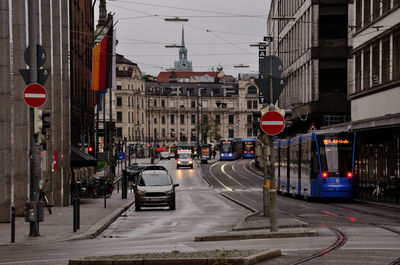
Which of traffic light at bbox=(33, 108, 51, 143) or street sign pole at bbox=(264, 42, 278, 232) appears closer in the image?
street sign pole at bbox=(264, 42, 278, 232)

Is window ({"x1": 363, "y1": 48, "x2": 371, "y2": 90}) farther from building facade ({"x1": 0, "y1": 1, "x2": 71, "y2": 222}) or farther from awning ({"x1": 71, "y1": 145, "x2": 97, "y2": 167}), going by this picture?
building facade ({"x1": 0, "y1": 1, "x2": 71, "y2": 222})

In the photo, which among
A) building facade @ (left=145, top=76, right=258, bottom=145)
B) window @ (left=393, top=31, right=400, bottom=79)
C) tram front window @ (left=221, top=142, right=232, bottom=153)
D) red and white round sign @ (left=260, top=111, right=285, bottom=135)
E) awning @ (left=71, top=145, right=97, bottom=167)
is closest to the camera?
red and white round sign @ (left=260, top=111, right=285, bottom=135)

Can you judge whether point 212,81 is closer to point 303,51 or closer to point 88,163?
point 303,51

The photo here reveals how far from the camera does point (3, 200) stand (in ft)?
82.7

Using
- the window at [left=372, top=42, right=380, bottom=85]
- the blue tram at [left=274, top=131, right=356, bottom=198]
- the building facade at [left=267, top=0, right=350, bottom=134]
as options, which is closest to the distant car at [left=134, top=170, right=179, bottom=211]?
the blue tram at [left=274, top=131, right=356, bottom=198]

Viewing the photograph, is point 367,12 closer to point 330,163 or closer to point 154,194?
point 330,163

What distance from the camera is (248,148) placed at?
390 feet

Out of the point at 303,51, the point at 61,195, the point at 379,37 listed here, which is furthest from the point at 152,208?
the point at 303,51

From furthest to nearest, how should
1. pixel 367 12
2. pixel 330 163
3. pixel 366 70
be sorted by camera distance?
pixel 366 70 → pixel 367 12 → pixel 330 163

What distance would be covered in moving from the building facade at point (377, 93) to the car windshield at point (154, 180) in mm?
9660

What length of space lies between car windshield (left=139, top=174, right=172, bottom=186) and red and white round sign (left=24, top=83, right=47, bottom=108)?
14306mm

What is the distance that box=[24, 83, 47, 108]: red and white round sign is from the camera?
20.5m

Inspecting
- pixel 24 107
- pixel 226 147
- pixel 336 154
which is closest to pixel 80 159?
pixel 24 107

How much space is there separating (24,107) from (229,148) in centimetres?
8821
